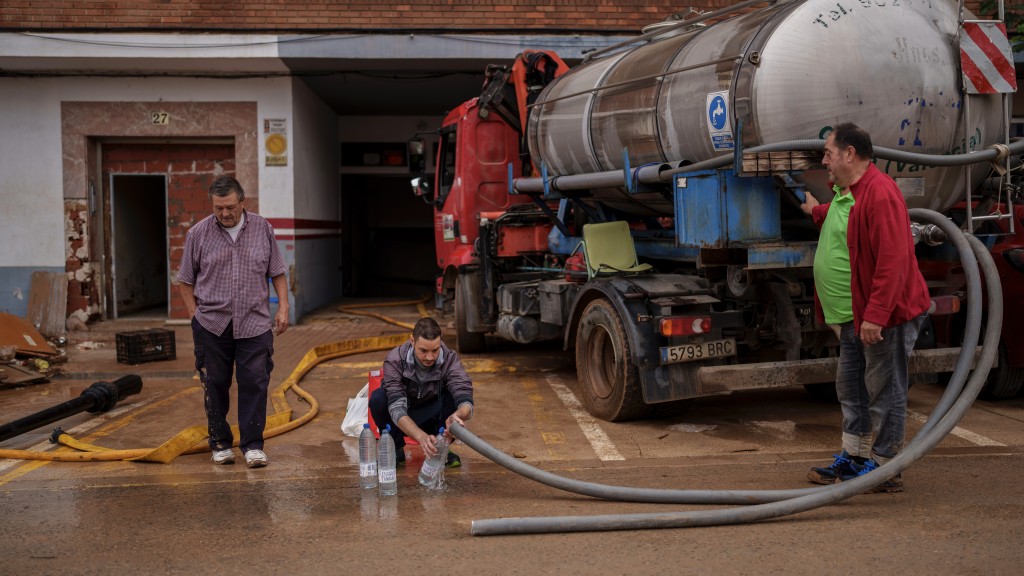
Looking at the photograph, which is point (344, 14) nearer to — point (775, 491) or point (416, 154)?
point (416, 154)

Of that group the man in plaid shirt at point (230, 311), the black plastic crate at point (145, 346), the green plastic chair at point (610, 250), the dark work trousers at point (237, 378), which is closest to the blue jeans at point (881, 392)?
the green plastic chair at point (610, 250)

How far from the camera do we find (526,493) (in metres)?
5.25

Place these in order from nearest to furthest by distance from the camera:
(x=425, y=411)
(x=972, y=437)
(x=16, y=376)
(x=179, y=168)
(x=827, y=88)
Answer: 1. (x=425, y=411)
2. (x=827, y=88)
3. (x=972, y=437)
4. (x=16, y=376)
5. (x=179, y=168)

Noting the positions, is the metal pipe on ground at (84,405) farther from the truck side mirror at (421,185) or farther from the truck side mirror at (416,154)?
the truck side mirror at (421,185)

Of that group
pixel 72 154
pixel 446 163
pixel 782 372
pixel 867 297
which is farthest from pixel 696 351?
pixel 72 154

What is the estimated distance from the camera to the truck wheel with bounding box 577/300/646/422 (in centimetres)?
683

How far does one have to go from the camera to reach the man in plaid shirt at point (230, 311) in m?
6.03

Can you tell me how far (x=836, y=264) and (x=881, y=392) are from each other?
28.8 inches

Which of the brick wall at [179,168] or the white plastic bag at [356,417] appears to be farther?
the brick wall at [179,168]

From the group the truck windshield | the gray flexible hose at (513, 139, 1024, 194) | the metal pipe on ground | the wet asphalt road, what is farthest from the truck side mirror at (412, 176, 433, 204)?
the wet asphalt road

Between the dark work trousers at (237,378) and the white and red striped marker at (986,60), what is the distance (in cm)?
491

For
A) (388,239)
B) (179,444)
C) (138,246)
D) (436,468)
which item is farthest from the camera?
(388,239)

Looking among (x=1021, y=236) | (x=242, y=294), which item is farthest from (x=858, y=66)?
(x=242, y=294)

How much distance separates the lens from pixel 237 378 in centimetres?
611
